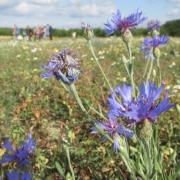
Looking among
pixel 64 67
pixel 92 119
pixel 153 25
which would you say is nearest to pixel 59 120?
pixel 153 25

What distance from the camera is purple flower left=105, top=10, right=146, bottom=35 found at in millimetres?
2955

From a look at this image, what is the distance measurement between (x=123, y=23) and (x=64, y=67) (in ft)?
1.83

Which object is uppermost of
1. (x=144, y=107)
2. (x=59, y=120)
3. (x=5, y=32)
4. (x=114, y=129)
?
(x=144, y=107)

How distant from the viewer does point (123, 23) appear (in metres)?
3.00

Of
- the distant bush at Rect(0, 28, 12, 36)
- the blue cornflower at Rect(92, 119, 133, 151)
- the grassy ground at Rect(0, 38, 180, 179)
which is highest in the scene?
the blue cornflower at Rect(92, 119, 133, 151)

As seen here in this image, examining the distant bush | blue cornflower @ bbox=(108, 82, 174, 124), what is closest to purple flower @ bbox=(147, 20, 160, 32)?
blue cornflower @ bbox=(108, 82, 174, 124)

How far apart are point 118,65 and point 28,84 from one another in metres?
2.37

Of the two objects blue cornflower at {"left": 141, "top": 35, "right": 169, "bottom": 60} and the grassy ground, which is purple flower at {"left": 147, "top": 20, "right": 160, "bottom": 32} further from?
the grassy ground

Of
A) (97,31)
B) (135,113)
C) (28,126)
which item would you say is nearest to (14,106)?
(28,126)

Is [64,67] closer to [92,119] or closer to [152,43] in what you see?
[92,119]

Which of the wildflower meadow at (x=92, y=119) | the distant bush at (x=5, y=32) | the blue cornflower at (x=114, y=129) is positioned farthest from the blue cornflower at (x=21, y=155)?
the distant bush at (x=5, y=32)

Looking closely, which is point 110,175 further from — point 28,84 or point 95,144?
point 28,84

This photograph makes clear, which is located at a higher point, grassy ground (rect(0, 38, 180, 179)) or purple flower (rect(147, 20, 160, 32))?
purple flower (rect(147, 20, 160, 32))

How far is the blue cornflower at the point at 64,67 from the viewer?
256 centimetres
